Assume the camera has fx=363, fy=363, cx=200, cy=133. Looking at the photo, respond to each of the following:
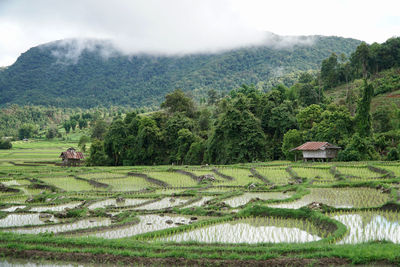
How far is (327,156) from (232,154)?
1207 centimetres

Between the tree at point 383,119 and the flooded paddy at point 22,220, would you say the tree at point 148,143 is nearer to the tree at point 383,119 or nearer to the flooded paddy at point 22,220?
the tree at point 383,119

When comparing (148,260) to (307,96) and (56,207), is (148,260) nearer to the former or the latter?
(56,207)

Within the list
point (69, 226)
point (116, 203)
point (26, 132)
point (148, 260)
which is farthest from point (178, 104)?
point (26, 132)

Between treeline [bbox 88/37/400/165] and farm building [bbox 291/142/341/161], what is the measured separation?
1.26 metres

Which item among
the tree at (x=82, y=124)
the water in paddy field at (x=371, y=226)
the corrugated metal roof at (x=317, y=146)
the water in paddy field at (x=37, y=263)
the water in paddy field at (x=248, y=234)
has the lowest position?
the water in paddy field at (x=37, y=263)

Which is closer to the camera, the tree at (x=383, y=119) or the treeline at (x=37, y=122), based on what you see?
the tree at (x=383, y=119)

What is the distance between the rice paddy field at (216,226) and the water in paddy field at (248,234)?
0.03m

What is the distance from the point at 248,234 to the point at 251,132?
32.9 m

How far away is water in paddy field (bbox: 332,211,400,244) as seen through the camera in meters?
9.81

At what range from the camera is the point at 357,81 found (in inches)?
2785

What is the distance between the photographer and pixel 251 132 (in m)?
43.5

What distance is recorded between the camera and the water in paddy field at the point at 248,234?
1041cm

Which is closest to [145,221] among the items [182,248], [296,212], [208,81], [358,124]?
[182,248]

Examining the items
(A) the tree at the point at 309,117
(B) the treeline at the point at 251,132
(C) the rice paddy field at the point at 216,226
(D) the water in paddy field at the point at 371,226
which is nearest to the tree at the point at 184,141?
(B) the treeline at the point at 251,132
